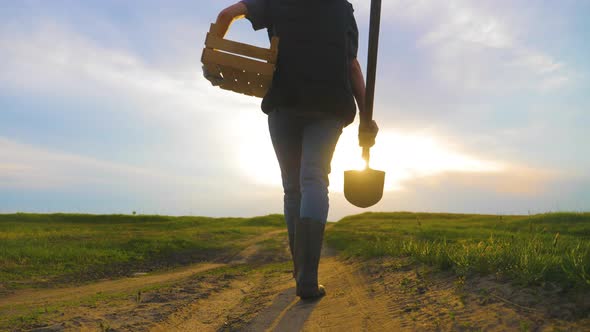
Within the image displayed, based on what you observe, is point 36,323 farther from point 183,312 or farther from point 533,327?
point 533,327

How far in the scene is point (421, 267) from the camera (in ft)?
13.4

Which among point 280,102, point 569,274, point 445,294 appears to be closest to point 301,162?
point 280,102

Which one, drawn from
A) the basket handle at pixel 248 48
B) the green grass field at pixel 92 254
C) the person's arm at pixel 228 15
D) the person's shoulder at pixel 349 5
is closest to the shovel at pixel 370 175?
the person's shoulder at pixel 349 5

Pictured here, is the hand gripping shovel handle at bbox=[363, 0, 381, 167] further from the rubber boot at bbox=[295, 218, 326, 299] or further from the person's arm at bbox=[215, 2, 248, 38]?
the person's arm at bbox=[215, 2, 248, 38]

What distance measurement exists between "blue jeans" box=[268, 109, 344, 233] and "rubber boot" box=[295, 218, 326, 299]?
0.08 m

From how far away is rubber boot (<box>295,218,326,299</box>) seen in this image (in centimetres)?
369

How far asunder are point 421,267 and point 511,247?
88 centimetres

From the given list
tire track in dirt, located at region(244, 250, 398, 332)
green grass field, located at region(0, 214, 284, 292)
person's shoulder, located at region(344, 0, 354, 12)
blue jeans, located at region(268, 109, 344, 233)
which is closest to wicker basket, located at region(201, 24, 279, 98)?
blue jeans, located at region(268, 109, 344, 233)

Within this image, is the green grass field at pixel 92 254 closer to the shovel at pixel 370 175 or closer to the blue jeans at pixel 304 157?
the blue jeans at pixel 304 157

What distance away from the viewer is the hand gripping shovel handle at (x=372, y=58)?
4.36 metres

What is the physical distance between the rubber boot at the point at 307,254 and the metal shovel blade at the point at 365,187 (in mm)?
823

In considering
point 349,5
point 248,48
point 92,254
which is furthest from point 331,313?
point 92,254

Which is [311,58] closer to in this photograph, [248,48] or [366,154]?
[248,48]

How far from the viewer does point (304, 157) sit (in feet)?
12.6
